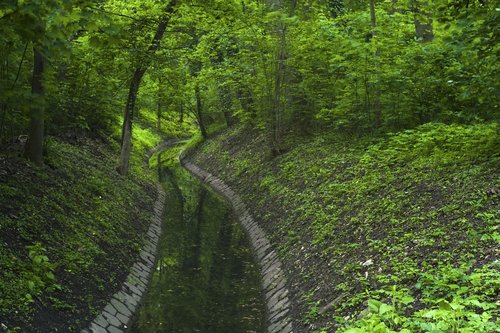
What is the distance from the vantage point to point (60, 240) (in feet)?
29.0

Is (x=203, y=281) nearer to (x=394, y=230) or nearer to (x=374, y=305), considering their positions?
(x=394, y=230)

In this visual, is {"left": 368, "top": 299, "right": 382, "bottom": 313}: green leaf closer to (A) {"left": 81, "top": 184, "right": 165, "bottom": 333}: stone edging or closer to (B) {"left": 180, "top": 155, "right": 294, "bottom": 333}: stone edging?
(B) {"left": 180, "top": 155, "right": 294, "bottom": 333}: stone edging

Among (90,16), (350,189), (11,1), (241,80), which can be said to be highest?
(11,1)

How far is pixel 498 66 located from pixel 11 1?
785 centimetres

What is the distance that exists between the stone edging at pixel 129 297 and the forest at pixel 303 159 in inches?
8.2

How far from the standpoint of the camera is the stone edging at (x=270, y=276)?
7925 millimetres

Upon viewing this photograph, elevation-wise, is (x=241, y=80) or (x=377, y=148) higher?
(x=241, y=80)

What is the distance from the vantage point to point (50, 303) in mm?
6961

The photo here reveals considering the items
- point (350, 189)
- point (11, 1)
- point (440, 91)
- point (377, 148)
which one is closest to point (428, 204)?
point (350, 189)

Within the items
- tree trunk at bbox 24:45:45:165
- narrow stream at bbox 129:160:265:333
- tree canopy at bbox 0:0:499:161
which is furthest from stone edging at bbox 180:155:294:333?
tree trunk at bbox 24:45:45:165

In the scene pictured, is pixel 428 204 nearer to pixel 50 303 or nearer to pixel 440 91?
pixel 440 91

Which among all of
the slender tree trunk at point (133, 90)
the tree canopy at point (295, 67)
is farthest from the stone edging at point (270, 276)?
the slender tree trunk at point (133, 90)

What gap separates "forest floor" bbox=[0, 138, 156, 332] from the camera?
22.0ft

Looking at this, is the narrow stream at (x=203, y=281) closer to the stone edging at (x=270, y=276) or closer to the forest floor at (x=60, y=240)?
the stone edging at (x=270, y=276)
